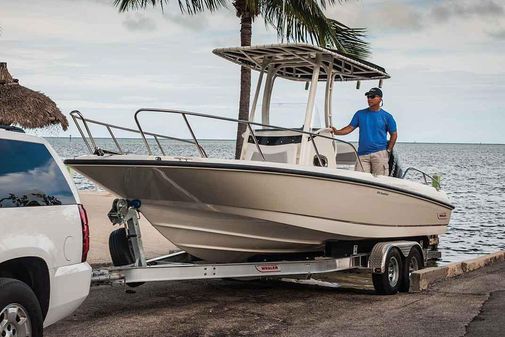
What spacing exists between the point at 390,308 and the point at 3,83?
15978 mm

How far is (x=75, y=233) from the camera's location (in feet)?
21.8

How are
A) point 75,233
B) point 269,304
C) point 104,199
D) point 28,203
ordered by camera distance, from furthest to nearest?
point 104,199 → point 269,304 → point 75,233 → point 28,203

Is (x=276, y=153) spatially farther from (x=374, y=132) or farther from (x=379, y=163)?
(x=374, y=132)

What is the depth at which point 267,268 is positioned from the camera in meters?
10.0

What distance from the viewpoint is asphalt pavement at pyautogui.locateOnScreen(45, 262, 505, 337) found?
843 centimetres

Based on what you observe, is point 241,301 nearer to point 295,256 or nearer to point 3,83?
point 295,256

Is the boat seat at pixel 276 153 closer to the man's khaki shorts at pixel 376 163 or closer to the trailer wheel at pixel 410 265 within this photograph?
the man's khaki shorts at pixel 376 163

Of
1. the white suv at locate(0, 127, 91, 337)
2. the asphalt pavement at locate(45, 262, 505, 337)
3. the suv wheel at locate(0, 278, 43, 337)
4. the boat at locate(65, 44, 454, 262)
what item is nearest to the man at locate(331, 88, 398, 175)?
the boat at locate(65, 44, 454, 262)

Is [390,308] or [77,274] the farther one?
[390,308]

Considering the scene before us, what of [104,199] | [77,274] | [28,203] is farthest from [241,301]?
[104,199]

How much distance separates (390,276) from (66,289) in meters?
5.65

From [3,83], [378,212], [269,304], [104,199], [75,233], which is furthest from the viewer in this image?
[104,199]

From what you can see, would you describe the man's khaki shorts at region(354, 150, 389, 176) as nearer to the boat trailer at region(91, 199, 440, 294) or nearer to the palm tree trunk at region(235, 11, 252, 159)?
the boat trailer at region(91, 199, 440, 294)

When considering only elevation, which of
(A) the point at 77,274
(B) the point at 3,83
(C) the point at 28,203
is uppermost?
(B) the point at 3,83
